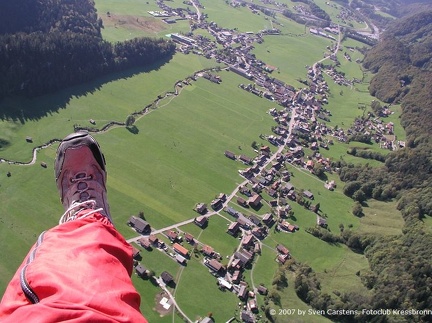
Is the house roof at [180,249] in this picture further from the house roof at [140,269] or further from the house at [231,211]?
the house at [231,211]

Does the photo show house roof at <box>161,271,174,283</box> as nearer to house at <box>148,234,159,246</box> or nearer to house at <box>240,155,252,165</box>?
house at <box>148,234,159,246</box>

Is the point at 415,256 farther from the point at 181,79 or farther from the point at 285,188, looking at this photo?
the point at 181,79

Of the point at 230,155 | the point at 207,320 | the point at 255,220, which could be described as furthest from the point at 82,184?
the point at 230,155

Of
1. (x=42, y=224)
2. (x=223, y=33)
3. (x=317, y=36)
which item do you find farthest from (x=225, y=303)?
(x=317, y=36)

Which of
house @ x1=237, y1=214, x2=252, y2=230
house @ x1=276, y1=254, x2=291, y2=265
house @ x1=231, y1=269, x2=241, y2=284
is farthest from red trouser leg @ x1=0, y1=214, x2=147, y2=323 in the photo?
house @ x1=237, y1=214, x2=252, y2=230

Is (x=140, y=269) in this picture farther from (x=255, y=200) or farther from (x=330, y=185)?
(x=330, y=185)
